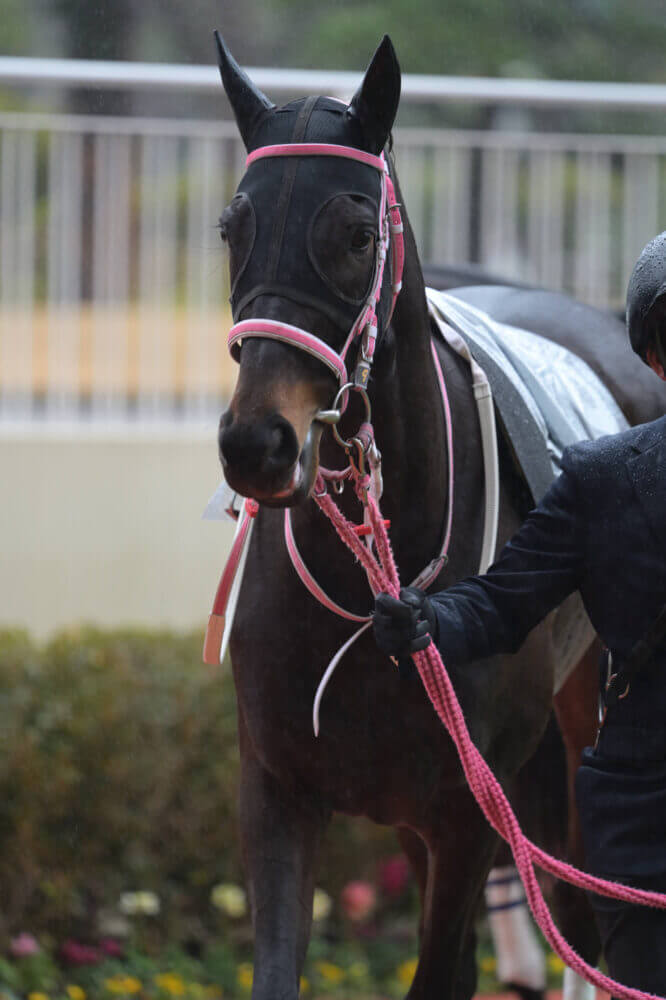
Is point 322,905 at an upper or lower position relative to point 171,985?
upper

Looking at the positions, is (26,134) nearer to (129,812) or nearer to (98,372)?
(98,372)

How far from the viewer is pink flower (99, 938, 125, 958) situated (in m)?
4.38

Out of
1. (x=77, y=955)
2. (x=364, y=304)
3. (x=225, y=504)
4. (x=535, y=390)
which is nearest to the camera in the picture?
(x=364, y=304)

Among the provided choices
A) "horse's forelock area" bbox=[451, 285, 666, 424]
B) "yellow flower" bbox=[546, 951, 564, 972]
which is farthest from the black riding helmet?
"yellow flower" bbox=[546, 951, 564, 972]

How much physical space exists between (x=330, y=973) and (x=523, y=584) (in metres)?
2.70

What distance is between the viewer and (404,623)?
6.98 ft

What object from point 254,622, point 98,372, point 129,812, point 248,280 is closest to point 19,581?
point 98,372

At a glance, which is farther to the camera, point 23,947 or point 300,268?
point 23,947

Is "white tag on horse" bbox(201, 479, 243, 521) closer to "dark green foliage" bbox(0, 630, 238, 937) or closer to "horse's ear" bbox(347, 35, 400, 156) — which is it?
"horse's ear" bbox(347, 35, 400, 156)

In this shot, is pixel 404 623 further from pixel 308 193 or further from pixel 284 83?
pixel 284 83

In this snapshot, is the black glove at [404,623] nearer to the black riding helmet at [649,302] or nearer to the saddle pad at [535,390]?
the black riding helmet at [649,302]

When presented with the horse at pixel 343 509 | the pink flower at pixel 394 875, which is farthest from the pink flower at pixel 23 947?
the horse at pixel 343 509

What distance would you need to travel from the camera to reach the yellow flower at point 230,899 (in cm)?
454

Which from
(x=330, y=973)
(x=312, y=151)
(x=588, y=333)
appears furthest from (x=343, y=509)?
(x=330, y=973)
